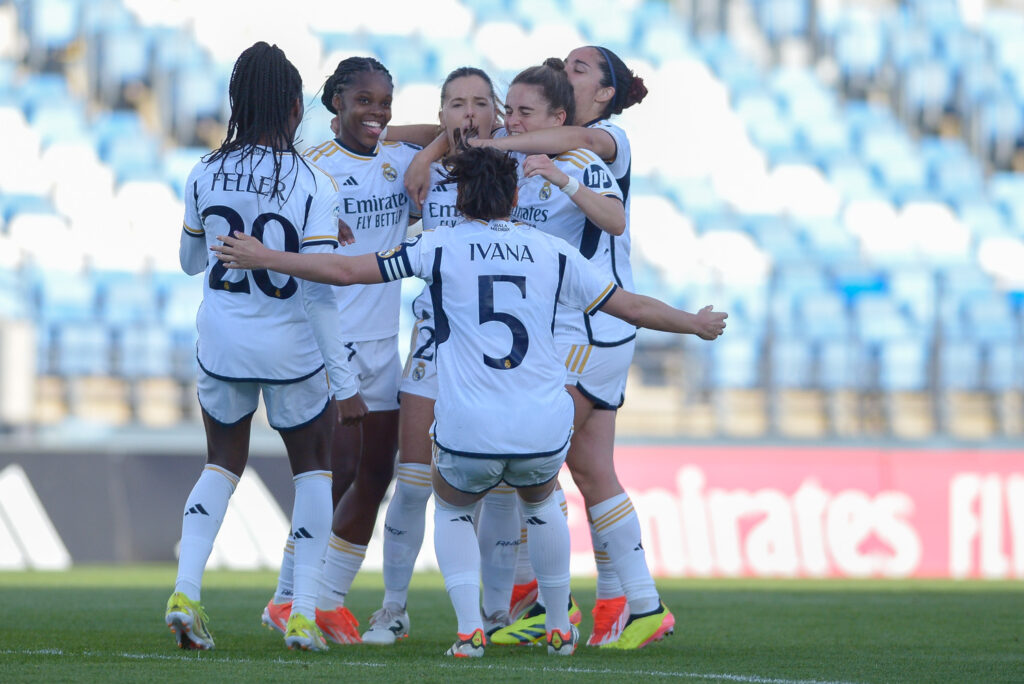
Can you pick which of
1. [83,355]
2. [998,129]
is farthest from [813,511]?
[998,129]

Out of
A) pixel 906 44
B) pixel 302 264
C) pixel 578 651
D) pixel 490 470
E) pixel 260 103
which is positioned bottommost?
pixel 578 651

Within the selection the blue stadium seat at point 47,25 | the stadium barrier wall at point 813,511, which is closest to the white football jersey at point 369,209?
the stadium barrier wall at point 813,511

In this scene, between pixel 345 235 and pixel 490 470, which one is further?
pixel 345 235

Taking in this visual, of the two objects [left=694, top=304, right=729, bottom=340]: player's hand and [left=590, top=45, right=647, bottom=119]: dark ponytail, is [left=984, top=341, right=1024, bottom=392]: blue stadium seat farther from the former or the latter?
[left=694, top=304, right=729, bottom=340]: player's hand

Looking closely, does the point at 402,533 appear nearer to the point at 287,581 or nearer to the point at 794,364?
the point at 287,581

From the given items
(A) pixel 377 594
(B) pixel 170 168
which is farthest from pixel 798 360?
(B) pixel 170 168

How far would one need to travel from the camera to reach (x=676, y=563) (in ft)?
37.4

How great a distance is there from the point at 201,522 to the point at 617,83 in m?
2.20

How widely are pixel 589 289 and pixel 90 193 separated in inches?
445

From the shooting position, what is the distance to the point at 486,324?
439 cm

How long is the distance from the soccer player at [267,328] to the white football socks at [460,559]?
440 millimetres

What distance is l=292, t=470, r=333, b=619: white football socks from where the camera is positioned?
4695mm

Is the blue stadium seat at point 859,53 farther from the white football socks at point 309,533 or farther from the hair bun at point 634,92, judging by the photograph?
the white football socks at point 309,533

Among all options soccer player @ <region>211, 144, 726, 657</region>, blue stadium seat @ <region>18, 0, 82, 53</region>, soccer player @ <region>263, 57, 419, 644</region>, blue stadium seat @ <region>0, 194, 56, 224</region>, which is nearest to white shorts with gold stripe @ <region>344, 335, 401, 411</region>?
soccer player @ <region>263, 57, 419, 644</region>
